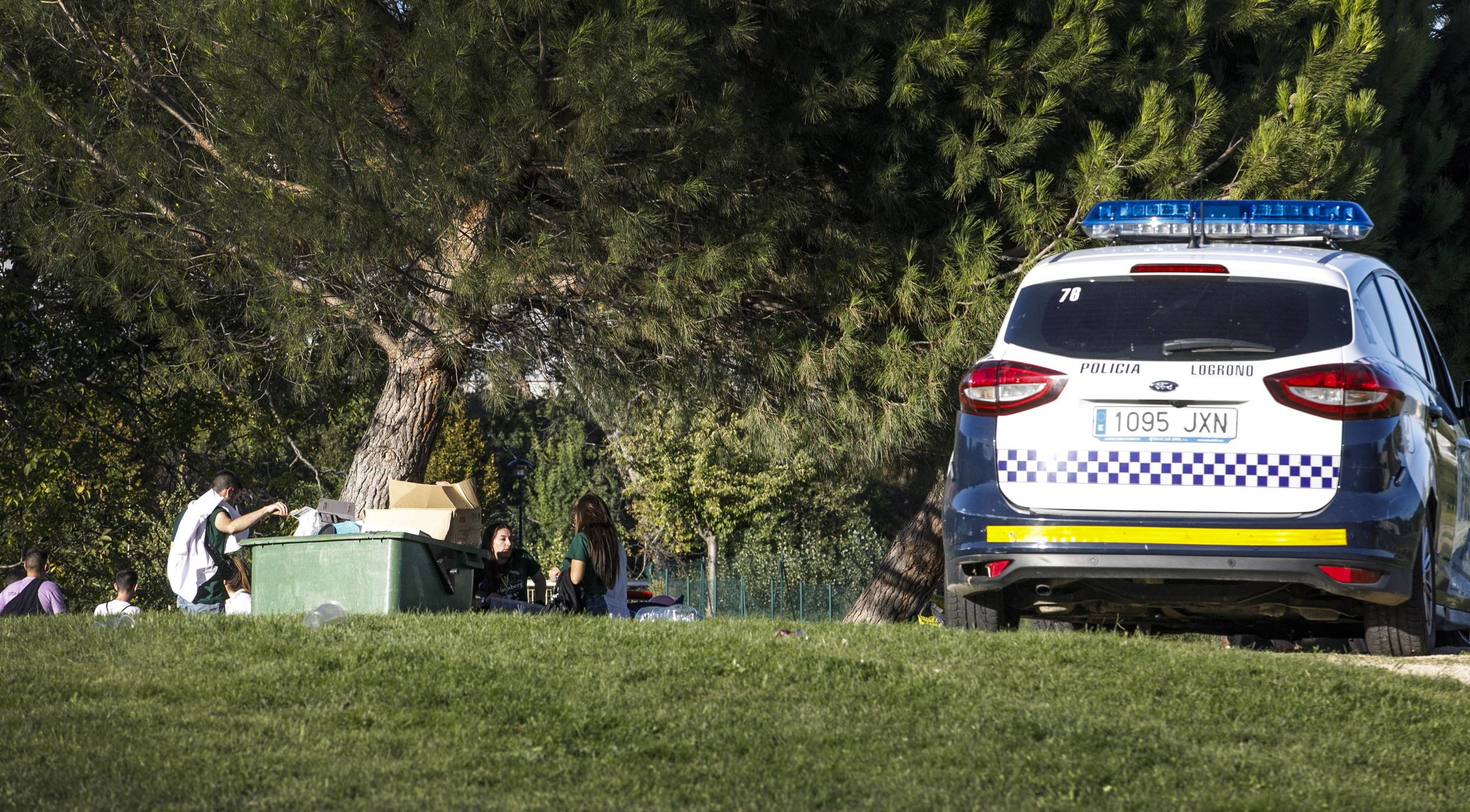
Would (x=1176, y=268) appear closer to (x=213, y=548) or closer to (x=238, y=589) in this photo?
(x=213, y=548)

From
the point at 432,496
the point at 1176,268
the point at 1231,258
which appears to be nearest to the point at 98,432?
the point at 432,496

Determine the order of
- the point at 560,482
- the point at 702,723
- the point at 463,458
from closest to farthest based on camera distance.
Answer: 1. the point at 702,723
2. the point at 463,458
3. the point at 560,482

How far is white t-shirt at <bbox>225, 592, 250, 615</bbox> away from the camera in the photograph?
10.6 metres

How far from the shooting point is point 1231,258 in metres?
6.37

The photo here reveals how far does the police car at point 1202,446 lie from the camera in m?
5.99

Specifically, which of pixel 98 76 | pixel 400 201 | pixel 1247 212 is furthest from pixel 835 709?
pixel 98 76

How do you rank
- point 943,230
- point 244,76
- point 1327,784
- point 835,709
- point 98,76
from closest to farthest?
point 1327,784
point 835,709
point 244,76
point 943,230
point 98,76

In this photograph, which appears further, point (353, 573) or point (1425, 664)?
point (353, 573)

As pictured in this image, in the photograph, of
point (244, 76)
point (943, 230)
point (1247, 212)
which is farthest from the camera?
point (943, 230)

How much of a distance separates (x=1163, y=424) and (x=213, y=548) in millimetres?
7200

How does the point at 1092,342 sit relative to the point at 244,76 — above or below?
below

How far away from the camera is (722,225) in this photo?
10875mm

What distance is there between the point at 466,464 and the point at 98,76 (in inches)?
1234

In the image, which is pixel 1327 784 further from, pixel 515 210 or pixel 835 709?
pixel 515 210
